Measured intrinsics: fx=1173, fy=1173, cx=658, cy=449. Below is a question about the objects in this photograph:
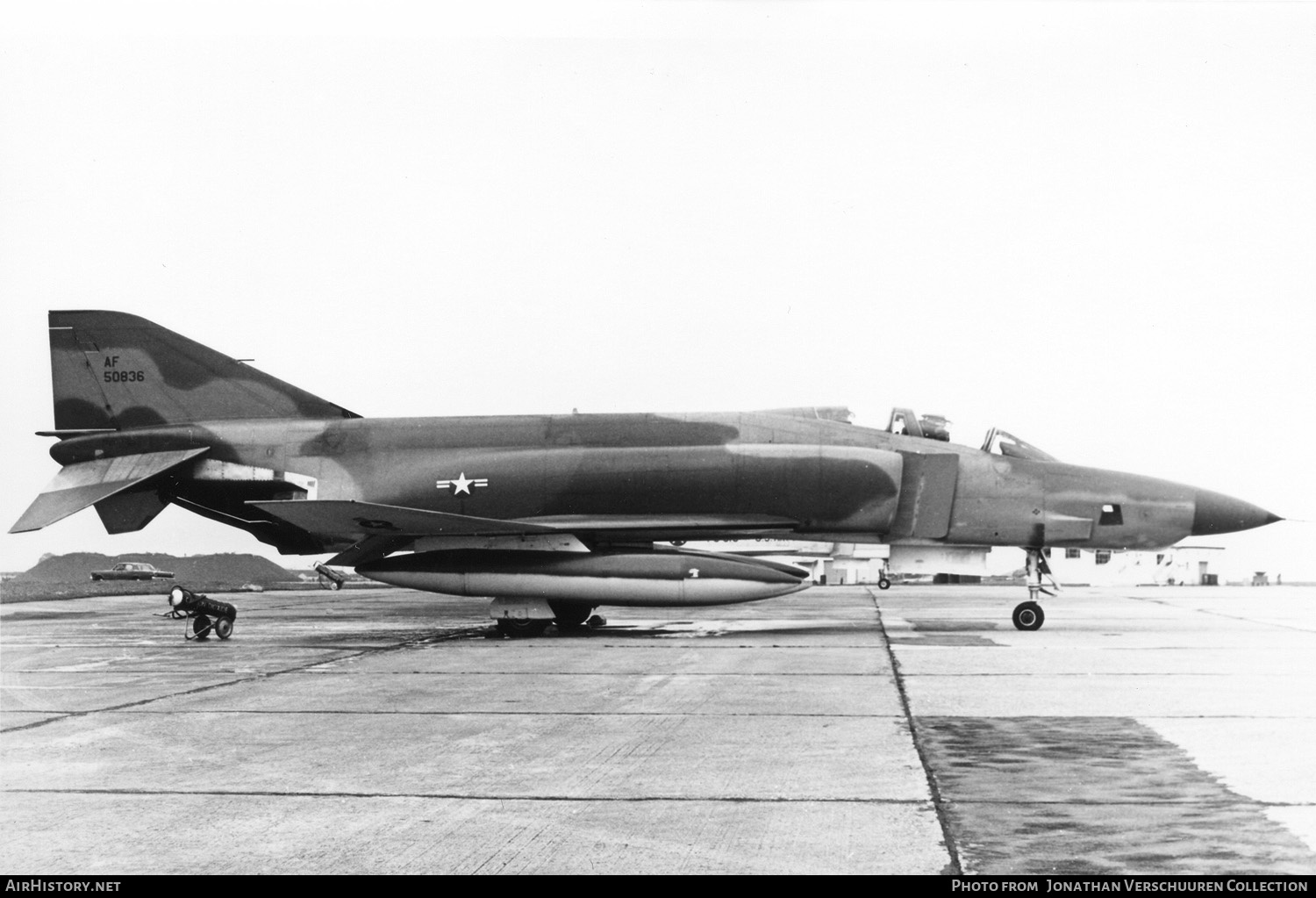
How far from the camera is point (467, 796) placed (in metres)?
5.08

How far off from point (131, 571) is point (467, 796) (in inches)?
1821

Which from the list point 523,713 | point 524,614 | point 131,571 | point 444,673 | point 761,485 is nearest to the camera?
point 523,713

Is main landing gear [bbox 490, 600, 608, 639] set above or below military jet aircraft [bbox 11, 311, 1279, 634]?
below

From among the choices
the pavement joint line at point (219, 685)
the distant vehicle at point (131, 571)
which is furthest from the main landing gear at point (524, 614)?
the distant vehicle at point (131, 571)

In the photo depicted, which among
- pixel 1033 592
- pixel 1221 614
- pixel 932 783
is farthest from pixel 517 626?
pixel 1221 614

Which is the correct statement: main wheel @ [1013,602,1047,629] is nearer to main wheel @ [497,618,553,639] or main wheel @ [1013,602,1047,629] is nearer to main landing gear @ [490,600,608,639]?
main landing gear @ [490,600,608,639]

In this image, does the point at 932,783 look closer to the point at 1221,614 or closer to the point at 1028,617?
the point at 1028,617

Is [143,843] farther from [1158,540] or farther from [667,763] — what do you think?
[1158,540]

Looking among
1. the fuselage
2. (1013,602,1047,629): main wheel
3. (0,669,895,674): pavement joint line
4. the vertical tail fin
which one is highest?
the vertical tail fin

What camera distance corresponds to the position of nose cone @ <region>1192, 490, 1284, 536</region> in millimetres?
14008

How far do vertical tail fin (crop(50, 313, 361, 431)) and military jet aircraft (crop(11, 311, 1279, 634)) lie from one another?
3 centimetres

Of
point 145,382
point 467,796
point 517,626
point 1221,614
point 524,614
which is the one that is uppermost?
point 145,382

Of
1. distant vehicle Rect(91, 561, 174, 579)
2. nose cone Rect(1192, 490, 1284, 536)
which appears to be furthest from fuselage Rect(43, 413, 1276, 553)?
distant vehicle Rect(91, 561, 174, 579)
